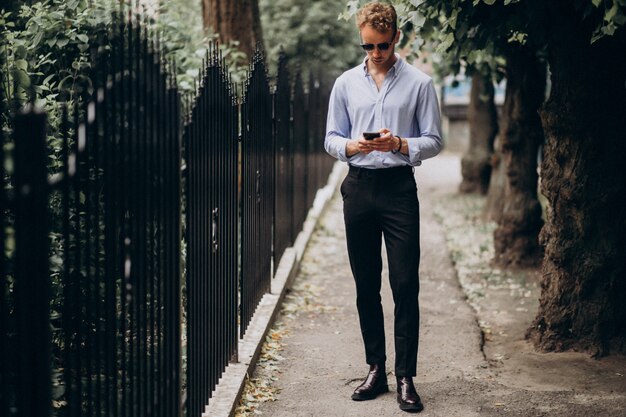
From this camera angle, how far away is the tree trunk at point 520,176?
959 cm

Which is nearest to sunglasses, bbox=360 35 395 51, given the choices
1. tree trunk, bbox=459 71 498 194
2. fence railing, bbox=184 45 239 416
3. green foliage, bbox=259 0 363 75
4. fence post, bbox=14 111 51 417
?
fence railing, bbox=184 45 239 416

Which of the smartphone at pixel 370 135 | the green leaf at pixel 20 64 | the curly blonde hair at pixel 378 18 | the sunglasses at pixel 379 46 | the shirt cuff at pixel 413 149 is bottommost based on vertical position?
the shirt cuff at pixel 413 149

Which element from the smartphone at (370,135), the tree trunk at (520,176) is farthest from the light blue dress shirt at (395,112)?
the tree trunk at (520,176)

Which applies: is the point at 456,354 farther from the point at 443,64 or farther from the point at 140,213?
the point at 443,64

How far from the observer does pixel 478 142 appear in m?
15.9

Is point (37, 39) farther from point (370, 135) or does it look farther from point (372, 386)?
point (372, 386)

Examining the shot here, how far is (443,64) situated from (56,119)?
9.32 m

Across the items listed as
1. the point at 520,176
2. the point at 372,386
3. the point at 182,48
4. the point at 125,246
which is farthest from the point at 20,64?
the point at 520,176

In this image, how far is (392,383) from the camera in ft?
18.8

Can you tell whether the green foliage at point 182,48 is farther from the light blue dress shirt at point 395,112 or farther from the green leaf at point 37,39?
the light blue dress shirt at point 395,112

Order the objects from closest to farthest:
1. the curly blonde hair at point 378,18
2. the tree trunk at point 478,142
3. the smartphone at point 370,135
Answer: the smartphone at point 370,135 → the curly blonde hair at point 378,18 → the tree trunk at point 478,142

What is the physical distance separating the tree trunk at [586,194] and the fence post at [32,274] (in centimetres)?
432

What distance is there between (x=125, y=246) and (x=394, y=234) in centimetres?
202

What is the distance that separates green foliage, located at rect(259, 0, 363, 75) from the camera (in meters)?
19.5
